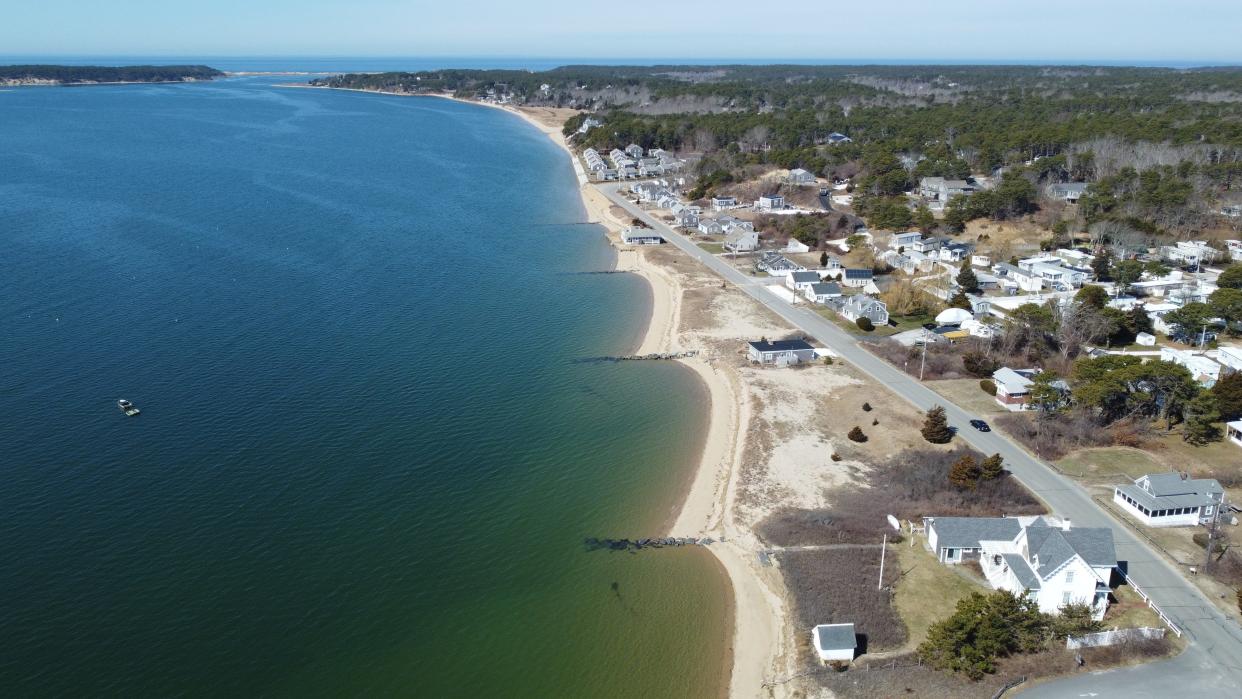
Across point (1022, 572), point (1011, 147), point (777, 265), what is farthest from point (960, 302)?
point (1011, 147)

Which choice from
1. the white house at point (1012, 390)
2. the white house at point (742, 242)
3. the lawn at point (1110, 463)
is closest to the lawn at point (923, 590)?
the lawn at point (1110, 463)

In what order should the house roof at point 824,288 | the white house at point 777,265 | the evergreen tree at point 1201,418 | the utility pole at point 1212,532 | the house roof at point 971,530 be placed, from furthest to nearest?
1. the white house at point 777,265
2. the house roof at point 824,288
3. the evergreen tree at point 1201,418
4. the house roof at point 971,530
5. the utility pole at point 1212,532

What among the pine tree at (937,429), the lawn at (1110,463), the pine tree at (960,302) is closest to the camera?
the lawn at (1110,463)

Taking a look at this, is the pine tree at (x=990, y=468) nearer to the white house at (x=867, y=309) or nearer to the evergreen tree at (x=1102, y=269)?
the white house at (x=867, y=309)

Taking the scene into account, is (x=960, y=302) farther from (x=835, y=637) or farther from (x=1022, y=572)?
(x=835, y=637)

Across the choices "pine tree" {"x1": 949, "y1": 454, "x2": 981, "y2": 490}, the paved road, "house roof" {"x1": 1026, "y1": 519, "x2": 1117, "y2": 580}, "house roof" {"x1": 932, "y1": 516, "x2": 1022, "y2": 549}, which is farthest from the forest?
"house roof" {"x1": 1026, "y1": 519, "x2": 1117, "y2": 580}

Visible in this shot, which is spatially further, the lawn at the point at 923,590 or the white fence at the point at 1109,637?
the lawn at the point at 923,590

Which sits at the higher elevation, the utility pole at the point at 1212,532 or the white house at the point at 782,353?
the white house at the point at 782,353
